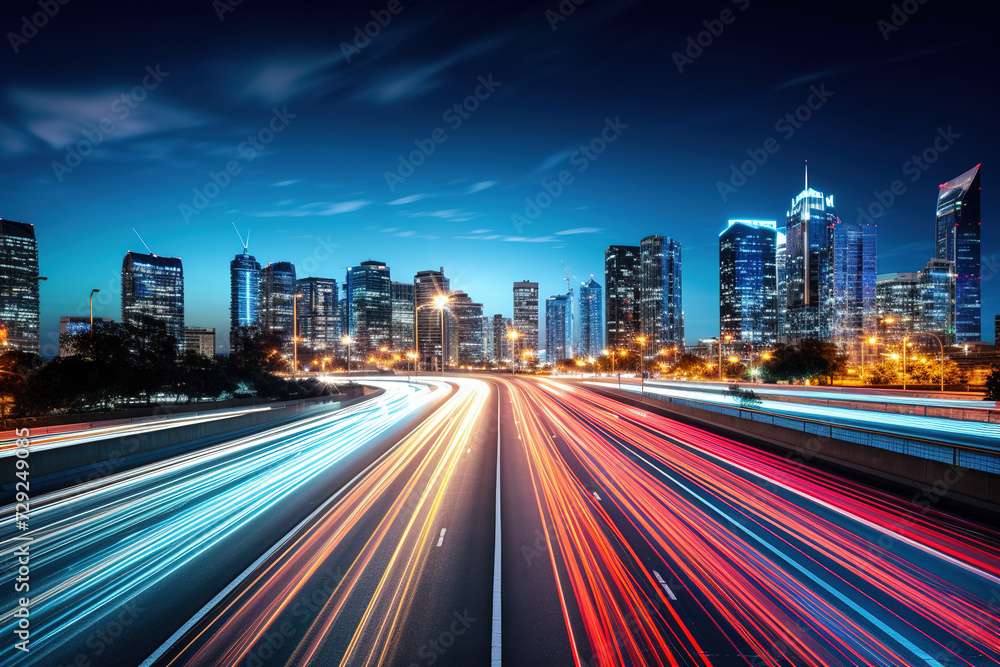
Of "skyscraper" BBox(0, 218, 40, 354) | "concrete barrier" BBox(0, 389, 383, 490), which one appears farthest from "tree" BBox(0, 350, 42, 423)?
"skyscraper" BBox(0, 218, 40, 354)

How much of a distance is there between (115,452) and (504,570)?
55.7 feet

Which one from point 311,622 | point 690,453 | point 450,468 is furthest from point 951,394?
point 311,622

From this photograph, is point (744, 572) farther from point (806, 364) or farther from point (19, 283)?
point (19, 283)

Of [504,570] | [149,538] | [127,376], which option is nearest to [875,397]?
[504,570]

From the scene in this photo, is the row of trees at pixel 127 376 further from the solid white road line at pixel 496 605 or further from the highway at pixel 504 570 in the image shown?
the solid white road line at pixel 496 605

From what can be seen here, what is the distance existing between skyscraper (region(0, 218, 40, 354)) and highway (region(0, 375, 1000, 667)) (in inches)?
3283

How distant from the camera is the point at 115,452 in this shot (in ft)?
57.8

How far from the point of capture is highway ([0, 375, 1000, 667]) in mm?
6711

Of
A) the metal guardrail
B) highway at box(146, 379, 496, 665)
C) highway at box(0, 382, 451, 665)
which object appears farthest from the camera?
the metal guardrail

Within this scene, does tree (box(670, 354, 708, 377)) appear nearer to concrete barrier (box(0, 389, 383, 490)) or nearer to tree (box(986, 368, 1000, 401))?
tree (box(986, 368, 1000, 401))

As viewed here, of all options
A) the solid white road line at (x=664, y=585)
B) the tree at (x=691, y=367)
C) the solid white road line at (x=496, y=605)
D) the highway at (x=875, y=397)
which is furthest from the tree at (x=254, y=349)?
the tree at (x=691, y=367)

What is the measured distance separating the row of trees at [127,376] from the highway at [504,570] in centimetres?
2784

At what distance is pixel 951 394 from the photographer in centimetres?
4097

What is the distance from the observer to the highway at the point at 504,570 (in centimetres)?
671
